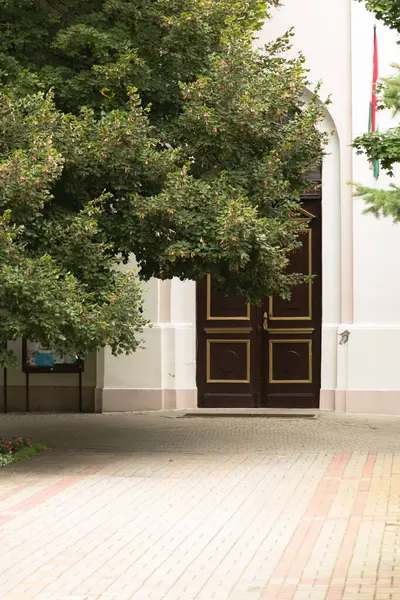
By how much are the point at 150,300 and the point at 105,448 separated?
4951mm

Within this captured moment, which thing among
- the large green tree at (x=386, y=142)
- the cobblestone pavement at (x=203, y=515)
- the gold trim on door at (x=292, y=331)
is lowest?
the cobblestone pavement at (x=203, y=515)

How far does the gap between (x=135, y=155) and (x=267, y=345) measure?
6.83 meters

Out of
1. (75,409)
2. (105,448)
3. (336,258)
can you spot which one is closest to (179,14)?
(105,448)

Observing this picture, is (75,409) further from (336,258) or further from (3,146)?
(3,146)

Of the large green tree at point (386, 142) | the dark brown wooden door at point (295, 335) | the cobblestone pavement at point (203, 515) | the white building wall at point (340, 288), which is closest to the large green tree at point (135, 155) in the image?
the cobblestone pavement at point (203, 515)

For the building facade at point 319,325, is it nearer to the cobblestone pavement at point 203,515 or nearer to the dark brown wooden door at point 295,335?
the dark brown wooden door at point 295,335

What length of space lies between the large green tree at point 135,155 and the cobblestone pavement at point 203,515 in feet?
5.33

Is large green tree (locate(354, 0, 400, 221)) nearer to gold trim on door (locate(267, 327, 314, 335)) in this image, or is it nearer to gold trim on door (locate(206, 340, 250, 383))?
gold trim on door (locate(267, 327, 314, 335))

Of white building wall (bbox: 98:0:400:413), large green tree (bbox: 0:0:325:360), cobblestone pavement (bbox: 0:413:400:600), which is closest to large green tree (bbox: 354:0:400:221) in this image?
cobblestone pavement (bbox: 0:413:400:600)

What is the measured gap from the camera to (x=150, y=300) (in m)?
18.6

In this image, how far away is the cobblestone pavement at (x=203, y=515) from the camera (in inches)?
285

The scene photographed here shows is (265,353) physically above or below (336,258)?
below

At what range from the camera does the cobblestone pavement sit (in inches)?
285

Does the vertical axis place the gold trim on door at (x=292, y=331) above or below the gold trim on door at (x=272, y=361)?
above
